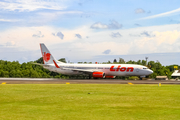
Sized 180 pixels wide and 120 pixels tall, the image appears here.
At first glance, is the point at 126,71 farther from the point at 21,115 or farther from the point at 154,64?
the point at 154,64

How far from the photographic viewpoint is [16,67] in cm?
12850

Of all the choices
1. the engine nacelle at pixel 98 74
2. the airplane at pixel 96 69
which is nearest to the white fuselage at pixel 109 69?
the airplane at pixel 96 69

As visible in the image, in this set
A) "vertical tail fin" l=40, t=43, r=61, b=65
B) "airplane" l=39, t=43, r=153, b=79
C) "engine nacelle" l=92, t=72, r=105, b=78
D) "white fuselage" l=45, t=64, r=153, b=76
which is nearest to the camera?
"white fuselage" l=45, t=64, r=153, b=76

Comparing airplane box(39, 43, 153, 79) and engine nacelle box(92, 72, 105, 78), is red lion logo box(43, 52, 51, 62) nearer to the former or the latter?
airplane box(39, 43, 153, 79)

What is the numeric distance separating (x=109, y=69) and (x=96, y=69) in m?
4.58

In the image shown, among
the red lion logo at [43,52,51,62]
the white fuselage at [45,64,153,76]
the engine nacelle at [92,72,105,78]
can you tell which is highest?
the red lion logo at [43,52,51,62]

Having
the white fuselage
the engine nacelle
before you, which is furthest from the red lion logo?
the engine nacelle

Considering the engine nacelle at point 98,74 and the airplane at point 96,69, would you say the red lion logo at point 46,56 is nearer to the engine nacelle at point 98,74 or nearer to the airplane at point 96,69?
the airplane at point 96,69

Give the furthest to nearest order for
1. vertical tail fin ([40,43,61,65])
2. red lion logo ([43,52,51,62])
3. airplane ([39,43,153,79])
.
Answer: red lion logo ([43,52,51,62]), vertical tail fin ([40,43,61,65]), airplane ([39,43,153,79])

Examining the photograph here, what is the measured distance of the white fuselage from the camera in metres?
73.4

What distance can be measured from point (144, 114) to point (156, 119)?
1.49m

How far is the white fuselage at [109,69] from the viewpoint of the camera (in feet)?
241

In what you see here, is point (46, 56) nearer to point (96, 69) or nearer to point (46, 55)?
point (46, 55)

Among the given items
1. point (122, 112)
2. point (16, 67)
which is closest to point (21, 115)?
→ point (122, 112)
